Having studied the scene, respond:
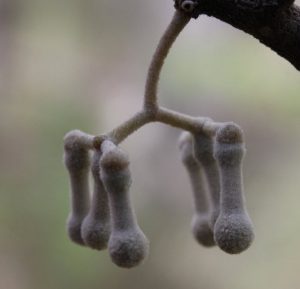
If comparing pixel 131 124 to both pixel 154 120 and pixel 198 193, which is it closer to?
pixel 154 120

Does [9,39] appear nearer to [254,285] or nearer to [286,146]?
[286,146]

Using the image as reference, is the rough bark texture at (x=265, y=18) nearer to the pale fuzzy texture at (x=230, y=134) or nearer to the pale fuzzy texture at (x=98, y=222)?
the pale fuzzy texture at (x=230, y=134)

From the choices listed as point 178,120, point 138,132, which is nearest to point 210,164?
point 178,120

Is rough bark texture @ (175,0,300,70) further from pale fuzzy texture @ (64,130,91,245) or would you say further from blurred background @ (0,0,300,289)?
blurred background @ (0,0,300,289)

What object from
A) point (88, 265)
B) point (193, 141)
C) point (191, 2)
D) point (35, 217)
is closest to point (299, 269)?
point (88, 265)

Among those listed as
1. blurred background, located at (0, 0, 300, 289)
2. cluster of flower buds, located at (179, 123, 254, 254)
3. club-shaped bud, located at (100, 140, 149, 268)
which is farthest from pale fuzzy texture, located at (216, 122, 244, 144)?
blurred background, located at (0, 0, 300, 289)
